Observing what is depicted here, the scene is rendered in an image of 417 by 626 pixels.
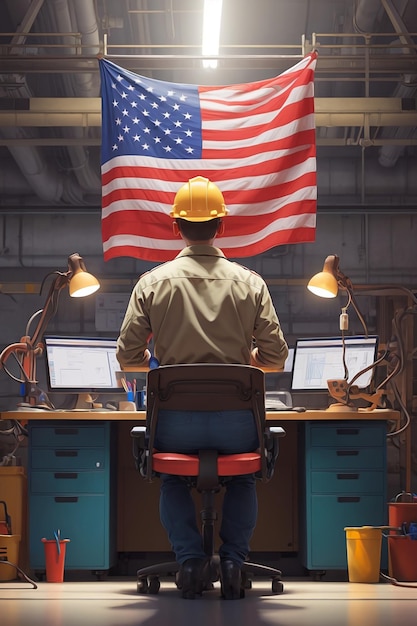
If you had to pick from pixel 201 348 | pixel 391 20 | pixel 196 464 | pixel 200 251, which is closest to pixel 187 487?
pixel 196 464

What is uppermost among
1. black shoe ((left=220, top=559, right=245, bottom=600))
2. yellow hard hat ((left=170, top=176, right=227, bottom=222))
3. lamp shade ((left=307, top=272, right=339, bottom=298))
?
yellow hard hat ((left=170, top=176, right=227, bottom=222))

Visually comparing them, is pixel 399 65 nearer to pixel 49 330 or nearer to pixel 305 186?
pixel 305 186

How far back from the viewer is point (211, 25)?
18.6 ft

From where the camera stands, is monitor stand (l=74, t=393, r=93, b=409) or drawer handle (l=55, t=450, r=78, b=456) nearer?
drawer handle (l=55, t=450, r=78, b=456)

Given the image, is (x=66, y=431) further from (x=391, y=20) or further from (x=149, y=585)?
(x=391, y=20)

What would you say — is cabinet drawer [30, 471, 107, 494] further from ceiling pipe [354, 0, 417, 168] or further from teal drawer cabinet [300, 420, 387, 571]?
ceiling pipe [354, 0, 417, 168]

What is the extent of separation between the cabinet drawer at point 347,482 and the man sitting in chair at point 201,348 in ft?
3.23

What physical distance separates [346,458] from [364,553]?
1.49ft

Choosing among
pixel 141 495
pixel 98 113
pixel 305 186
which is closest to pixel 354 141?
pixel 98 113

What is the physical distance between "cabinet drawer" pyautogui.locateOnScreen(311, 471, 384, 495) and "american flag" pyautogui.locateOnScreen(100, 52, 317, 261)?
1.26m

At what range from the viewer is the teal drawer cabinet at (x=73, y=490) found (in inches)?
173

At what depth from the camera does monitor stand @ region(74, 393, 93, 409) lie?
5129mm

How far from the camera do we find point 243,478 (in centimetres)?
353

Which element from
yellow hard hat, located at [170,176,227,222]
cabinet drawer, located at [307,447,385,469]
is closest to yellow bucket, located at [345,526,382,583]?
cabinet drawer, located at [307,447,385,469]
